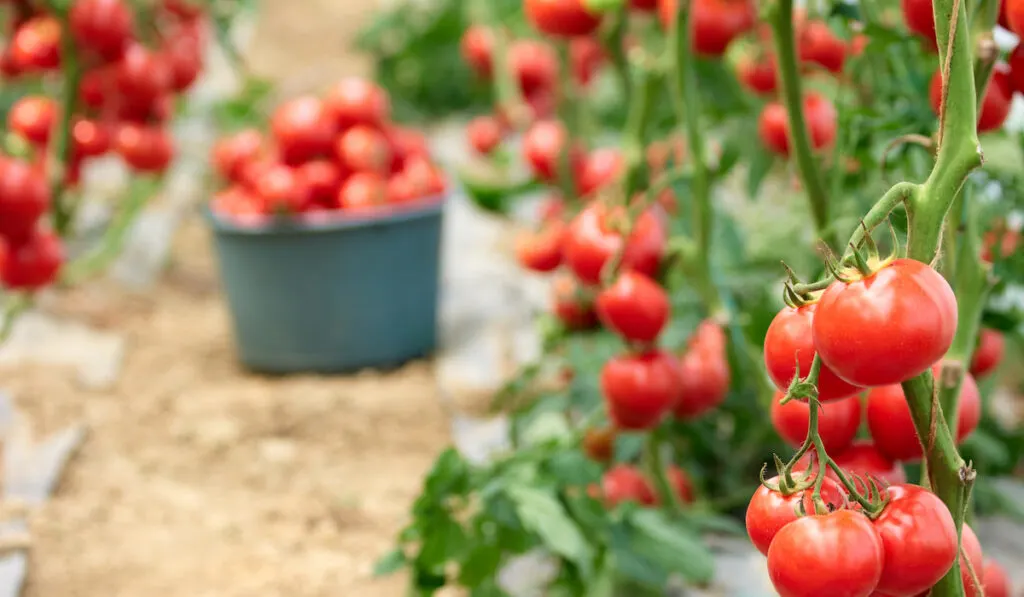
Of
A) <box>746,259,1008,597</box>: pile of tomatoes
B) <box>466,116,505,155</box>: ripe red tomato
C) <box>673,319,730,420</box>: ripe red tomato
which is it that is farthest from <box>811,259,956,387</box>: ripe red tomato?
<box>466,116,505,155</box>: ripe red tomato

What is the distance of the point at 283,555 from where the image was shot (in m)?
1.84

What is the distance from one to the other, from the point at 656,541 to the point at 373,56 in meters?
3.74

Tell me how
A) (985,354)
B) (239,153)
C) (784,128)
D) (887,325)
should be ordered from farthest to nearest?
(239,153), (784,128), (985,354), (887,325)

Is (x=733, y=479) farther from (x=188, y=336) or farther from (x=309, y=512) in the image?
(x=188, y=336)

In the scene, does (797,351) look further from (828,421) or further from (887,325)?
(828,421)

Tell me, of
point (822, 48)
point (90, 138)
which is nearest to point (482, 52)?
point (90, 138)

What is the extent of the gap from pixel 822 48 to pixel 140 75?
139cm

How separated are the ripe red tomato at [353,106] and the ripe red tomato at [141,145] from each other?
1.35ft

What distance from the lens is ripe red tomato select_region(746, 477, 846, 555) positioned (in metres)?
0.68

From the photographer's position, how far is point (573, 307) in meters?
1.74

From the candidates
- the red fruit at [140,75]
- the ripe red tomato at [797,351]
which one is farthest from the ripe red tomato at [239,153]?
the ripe red tomato at [797,351]

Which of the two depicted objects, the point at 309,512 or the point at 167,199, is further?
the point at 167,199

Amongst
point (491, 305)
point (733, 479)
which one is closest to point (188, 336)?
point (491, 305)

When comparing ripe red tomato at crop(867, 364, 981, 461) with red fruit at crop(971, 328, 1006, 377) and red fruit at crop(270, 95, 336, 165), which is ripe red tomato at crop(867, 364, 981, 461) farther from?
red fruit at crop(270, 95, 336, 165)
